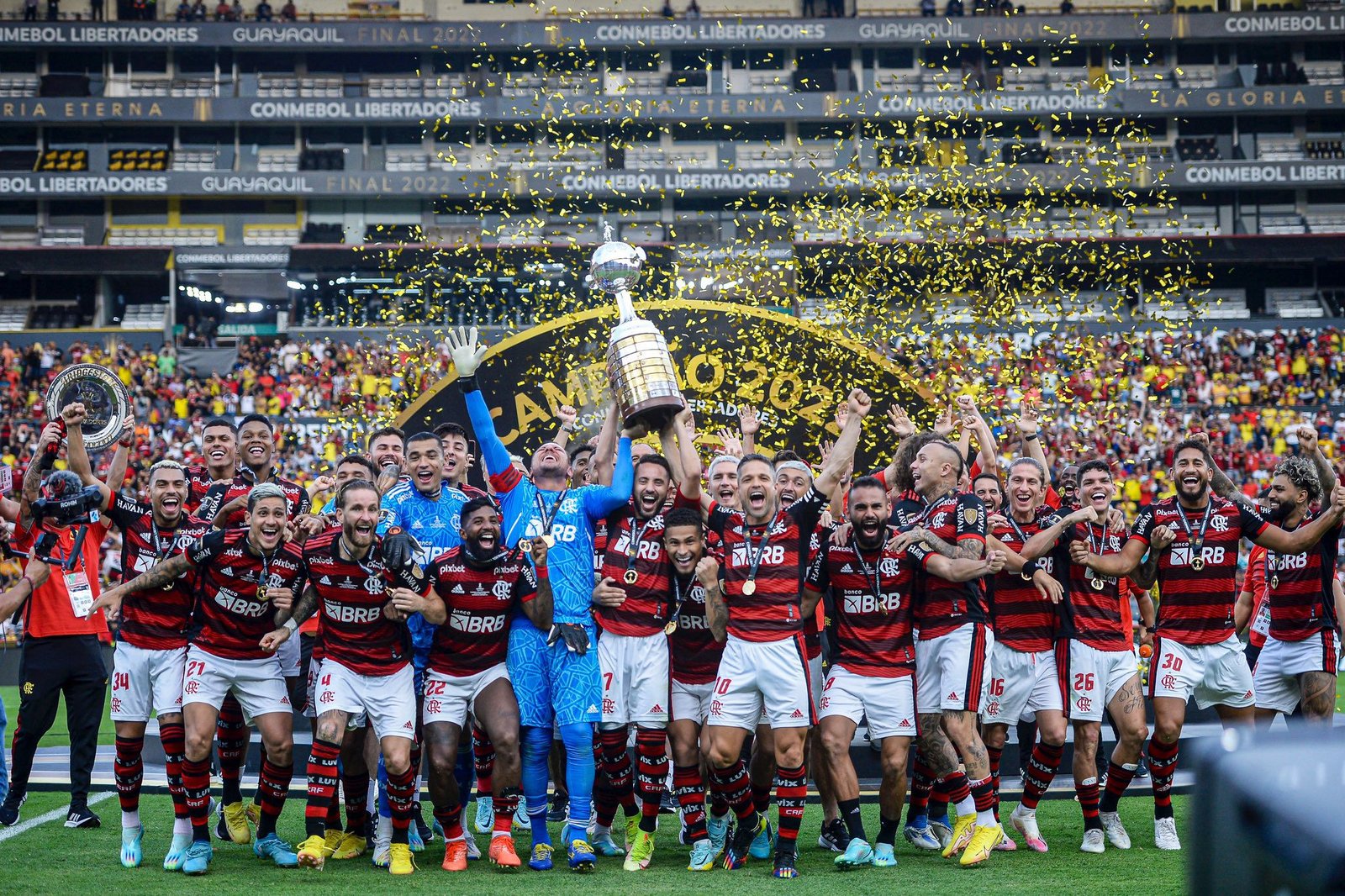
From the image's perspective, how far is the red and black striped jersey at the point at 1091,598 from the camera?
8.63 metres

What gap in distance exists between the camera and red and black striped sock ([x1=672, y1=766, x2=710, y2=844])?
26.5 feet

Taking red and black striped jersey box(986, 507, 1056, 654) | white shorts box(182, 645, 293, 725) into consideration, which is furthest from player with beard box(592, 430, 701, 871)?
red and black striped jersey box(986, 507, 1056, 654)

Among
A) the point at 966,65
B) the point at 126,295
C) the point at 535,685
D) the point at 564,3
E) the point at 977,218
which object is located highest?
Result: the point at 564,3

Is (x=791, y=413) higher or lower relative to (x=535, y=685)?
higher

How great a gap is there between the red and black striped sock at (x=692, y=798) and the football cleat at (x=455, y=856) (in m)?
1.28

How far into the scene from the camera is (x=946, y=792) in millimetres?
8180

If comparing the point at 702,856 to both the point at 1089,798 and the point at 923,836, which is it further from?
the point at 1089,798

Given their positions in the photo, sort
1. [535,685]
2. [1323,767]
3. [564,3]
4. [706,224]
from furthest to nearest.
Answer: [564,3] → [706,224] → [535,685] → [1323,767]

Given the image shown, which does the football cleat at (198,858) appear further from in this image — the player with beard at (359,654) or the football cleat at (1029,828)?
the football cleat at (1029,828)

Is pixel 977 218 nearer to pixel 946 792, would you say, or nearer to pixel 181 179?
pixel 946 792

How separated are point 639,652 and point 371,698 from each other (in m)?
1.57

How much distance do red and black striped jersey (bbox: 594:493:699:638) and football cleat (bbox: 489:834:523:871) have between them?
1.35 metres

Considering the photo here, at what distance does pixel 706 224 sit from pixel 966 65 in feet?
39.1

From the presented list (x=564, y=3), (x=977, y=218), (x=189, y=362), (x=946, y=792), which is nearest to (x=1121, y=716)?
(x=946, y=792)
